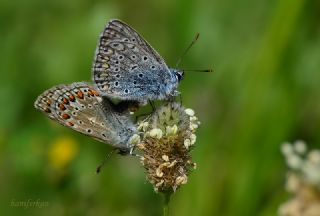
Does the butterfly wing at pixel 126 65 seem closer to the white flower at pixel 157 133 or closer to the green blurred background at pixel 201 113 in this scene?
the white flower at pixel 157 133

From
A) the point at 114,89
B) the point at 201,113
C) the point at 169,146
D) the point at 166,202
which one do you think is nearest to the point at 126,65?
the point at 114,89

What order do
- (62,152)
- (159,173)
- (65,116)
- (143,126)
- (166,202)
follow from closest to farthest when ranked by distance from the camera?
1. (166,202)
2. (159,173)
3. (143,126)
4. (65,116)
5. (62,152)

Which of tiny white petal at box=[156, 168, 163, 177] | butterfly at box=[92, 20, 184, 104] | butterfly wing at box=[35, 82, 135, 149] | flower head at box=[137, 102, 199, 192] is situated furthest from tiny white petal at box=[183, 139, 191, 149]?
butterfly at box=[92, 20, 184, 104]

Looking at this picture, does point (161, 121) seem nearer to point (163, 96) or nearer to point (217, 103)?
point (163, 96)

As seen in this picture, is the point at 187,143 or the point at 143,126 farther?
the point at 143,126

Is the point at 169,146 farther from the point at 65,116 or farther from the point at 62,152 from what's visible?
the point at 62,152
